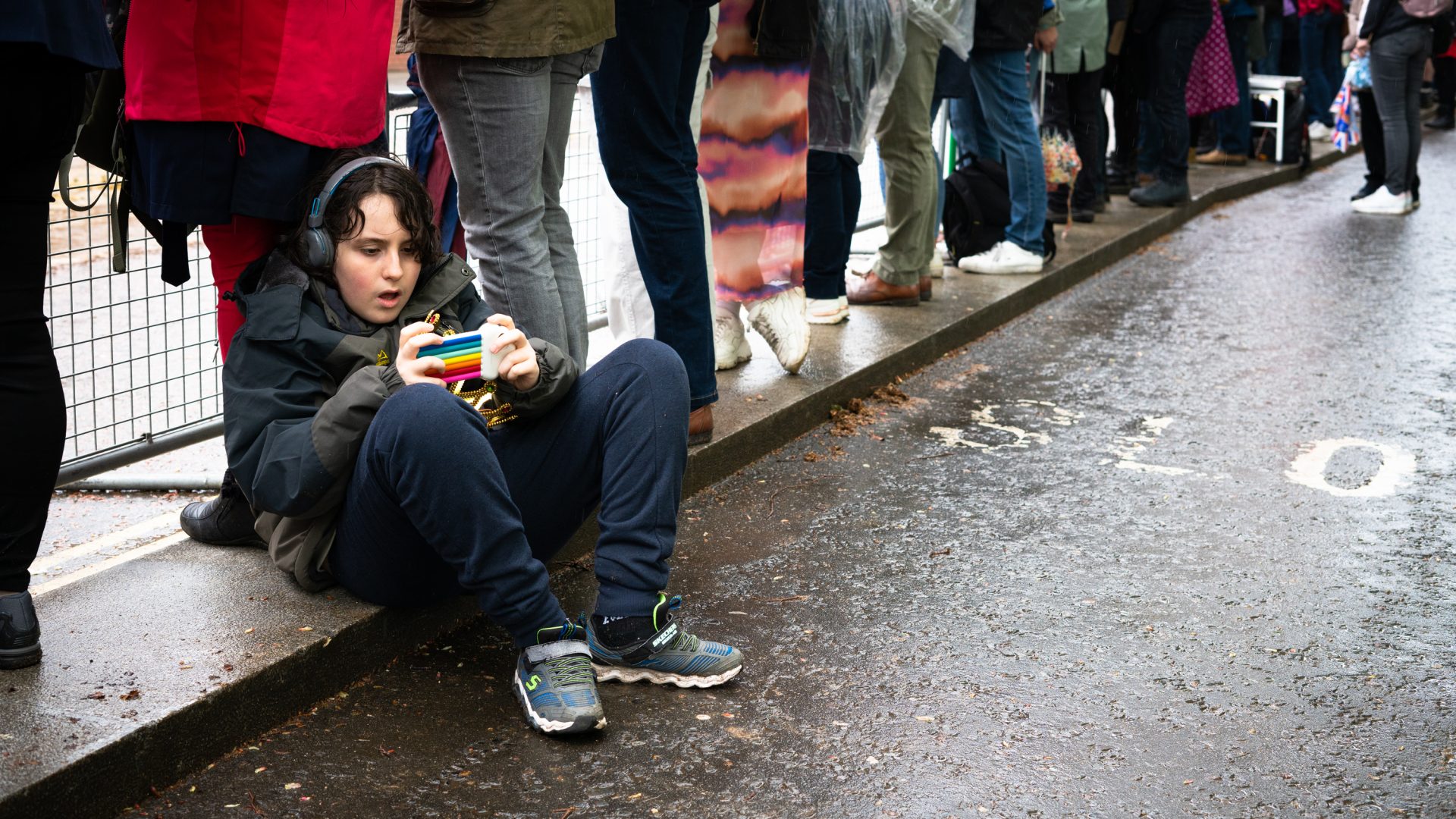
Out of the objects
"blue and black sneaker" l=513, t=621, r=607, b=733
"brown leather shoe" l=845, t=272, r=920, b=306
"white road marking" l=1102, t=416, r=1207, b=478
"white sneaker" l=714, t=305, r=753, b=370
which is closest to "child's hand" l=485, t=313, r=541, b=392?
"blue and black sneaker" l=513, t=621, r=607, b=733

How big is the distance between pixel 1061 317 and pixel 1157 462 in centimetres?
227

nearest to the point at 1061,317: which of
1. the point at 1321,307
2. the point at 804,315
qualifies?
the point at 1321,307

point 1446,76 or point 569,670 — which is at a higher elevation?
point 1446,76

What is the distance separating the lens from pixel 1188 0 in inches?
344

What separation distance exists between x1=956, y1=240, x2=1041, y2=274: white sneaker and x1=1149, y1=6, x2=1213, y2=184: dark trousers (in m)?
2.61

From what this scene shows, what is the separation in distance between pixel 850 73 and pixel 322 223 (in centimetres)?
296

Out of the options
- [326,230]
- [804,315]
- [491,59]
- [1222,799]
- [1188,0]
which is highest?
[1188,0]

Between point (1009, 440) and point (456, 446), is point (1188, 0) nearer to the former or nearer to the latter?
point (1009, 440)

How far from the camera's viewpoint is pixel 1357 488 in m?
4.16

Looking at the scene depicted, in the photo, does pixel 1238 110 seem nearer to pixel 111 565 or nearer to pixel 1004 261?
pixel 1004 261

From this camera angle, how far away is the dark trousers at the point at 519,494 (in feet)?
8.12

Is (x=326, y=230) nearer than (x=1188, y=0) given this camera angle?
Yes

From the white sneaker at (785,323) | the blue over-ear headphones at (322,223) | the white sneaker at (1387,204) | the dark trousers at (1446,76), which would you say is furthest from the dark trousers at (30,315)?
the dark trousers at (1446,76)

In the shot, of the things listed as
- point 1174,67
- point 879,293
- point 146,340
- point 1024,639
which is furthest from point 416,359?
point 1174,67
